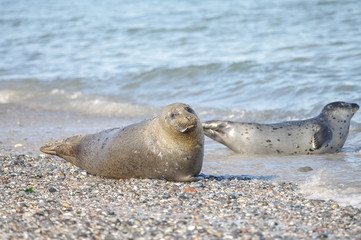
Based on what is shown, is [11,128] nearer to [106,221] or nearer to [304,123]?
[304,123]

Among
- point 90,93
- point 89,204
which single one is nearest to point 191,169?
point 89,204

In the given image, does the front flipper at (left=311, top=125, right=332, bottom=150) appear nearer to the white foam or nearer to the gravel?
the gravel

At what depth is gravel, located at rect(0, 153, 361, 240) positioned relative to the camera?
12.8ft

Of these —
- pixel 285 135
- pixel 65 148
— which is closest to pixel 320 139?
pixel 285 135

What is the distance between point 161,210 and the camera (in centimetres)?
441

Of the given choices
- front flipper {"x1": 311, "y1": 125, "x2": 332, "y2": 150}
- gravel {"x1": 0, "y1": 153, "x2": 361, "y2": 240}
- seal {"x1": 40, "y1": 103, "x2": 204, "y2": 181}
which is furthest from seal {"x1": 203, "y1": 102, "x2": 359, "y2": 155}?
seal {"x1": 40, "y1": 103, "x2": 204, "y2": 181}

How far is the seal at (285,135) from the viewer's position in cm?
691

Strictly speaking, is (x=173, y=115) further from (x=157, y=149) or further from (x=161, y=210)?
(x=161, y=210)

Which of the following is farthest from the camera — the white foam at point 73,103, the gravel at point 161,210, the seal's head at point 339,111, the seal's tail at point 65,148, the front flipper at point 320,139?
the white foam at point 73,103

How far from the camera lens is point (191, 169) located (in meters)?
5.27

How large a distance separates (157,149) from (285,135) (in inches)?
90.1

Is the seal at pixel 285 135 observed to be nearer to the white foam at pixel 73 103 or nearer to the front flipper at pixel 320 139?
the front flipper at pixel 320 139

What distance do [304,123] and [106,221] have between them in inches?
147

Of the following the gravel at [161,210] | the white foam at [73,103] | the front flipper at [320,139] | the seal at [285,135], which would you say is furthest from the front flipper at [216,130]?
the white foam at [73,103]
